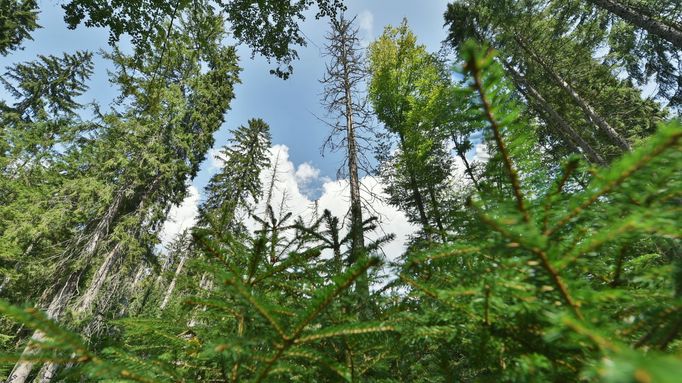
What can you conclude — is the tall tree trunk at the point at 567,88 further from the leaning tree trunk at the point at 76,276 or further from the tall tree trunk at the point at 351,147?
the leaning tree trunk at the point at 76,276

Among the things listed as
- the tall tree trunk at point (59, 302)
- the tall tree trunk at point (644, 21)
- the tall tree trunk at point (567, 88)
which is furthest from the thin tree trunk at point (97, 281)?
the tall tree trunk at point (567, 88)

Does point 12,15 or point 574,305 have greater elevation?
point 12,15

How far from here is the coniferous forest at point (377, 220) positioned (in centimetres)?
73

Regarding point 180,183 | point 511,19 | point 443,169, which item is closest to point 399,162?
point 443,169

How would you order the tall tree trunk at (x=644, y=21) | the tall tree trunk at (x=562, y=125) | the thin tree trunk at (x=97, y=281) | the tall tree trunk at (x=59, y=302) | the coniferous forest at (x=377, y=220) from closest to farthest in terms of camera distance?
1. the coniferous forest at (x=377, y=220)
2. the tall tree trunk at (x=644, y=21)
3. the tall tree trunk at (x=59, y=302)
4. the thin tree trunk at (x=97, y=281)
5. the tall tree trunk at (x=562, y=125)

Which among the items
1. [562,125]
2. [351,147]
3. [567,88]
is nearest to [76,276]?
[351,147]

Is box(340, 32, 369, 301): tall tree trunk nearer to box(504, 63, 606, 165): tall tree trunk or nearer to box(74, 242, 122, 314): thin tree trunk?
box(504, 63, 606, 165): tall tree trunk

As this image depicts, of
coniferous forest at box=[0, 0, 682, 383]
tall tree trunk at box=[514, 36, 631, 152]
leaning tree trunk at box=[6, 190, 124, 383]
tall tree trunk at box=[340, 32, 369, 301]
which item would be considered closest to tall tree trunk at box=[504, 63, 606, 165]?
coniferous forest at box=[0, 0, 682, 383]

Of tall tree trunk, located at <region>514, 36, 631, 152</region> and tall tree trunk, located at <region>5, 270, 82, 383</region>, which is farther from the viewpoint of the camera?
tall tree trunk, located at <region>514, 36, 631, 152</region>

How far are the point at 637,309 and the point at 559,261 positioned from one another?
0.41 m

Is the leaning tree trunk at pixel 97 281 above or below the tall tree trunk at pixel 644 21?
below

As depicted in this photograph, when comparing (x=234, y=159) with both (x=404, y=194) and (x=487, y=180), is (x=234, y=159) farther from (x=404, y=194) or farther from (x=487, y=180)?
(x=487, y=180)

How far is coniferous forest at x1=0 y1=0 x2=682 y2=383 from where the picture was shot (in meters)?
0.73

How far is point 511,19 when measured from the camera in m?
13.0
